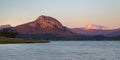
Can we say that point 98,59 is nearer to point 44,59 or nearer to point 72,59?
point 72,59

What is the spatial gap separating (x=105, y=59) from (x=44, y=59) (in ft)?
39.7

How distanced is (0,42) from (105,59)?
14042 centimetres

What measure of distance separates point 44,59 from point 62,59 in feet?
11.8

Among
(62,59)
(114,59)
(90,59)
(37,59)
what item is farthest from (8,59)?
(114,59)

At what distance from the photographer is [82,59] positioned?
216 feet

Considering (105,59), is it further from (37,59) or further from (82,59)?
(37,59)

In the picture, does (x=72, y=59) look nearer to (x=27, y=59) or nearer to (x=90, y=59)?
(x=90, y=59)

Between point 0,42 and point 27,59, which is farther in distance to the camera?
point 0,42

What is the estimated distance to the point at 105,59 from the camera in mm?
66562

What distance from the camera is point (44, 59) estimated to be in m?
66.2

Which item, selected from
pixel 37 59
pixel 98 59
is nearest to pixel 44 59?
pixel 37 59

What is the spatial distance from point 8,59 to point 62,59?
10.4 meters

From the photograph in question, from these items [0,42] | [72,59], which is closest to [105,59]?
[72,59]

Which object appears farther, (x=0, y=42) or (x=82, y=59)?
(x=0, y=42)
